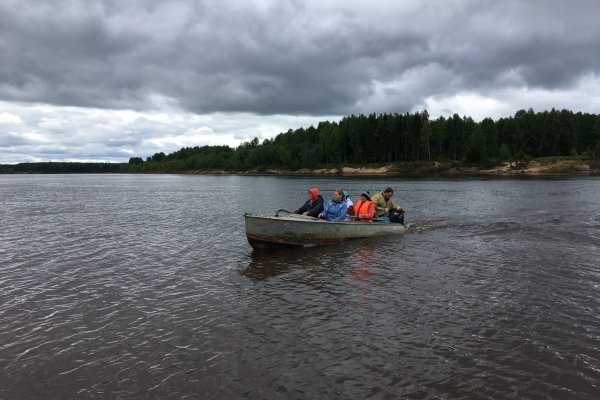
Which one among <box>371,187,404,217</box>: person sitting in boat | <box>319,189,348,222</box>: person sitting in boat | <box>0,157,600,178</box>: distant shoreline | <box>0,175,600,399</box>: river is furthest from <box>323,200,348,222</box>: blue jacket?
<box>0,157,600,178</box>: distant shoreline

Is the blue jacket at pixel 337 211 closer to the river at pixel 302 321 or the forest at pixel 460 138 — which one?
the river at pixel 302 321

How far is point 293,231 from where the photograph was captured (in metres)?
18.2

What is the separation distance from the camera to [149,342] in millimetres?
8773

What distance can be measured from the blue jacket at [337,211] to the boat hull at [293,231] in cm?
76

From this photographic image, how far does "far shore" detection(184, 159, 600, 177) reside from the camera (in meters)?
104

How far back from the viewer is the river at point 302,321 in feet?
23.7

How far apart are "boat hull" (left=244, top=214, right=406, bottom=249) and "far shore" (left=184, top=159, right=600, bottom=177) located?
94352 mm

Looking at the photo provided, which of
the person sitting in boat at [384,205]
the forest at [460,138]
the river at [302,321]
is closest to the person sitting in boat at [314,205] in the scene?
the river at [302,321]

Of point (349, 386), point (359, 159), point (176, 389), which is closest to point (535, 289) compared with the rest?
point (349, 386)

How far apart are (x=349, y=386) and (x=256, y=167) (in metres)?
173

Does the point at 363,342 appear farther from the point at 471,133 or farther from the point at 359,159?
the point at 359,159

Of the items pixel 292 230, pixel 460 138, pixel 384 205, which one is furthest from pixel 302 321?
pixel 460 138

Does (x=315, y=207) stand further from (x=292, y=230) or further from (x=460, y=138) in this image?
(x=460, y=138)

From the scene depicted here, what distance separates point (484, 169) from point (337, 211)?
103 m
